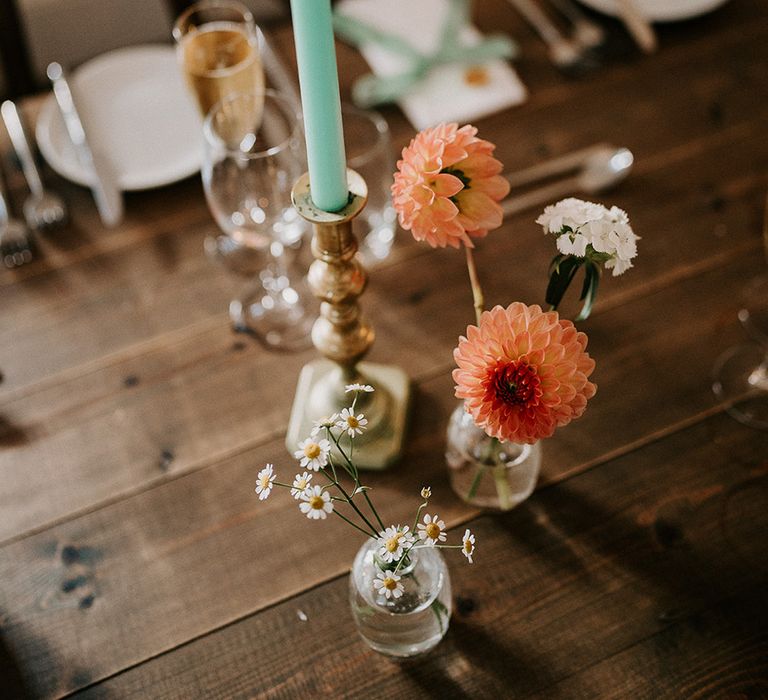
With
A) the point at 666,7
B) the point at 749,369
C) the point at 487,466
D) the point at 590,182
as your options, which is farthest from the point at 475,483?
the point at 666,7

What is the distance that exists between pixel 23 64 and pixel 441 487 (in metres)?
0.96

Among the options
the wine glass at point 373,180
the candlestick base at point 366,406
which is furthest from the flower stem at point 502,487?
the wine glass at point 373,180

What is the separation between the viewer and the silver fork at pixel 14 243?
998 millimetres

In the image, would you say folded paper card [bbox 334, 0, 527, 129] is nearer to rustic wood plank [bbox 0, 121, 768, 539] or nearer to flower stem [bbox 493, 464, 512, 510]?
rustic wood plank [bbox 0, 121, 768, 539]

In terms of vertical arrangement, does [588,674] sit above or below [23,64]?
below

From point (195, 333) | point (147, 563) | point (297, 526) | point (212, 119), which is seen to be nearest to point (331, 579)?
point (297, 526)

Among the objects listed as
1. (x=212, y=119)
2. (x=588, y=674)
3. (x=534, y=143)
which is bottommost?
(x=588, y=674)

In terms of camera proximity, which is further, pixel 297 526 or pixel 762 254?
pixel 762 254

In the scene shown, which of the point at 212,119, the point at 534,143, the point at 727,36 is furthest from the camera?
the point at 727,36

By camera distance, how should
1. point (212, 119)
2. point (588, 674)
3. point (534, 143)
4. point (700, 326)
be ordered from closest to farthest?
point (588, 674) → point (212, 119) → point (700, 326) → point (534, 143)

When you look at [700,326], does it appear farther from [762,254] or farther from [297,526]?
[297,526]

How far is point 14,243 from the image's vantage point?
1.00 metres

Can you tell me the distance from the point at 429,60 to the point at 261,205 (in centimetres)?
43

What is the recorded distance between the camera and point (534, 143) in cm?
110
